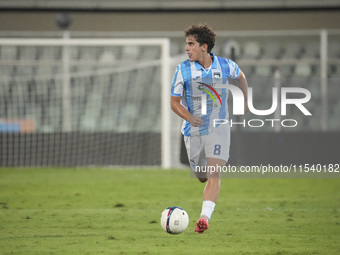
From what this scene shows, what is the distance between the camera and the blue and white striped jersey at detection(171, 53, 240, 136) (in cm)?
625

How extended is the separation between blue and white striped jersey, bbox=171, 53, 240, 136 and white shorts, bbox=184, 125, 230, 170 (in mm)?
53

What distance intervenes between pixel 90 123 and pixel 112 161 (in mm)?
911

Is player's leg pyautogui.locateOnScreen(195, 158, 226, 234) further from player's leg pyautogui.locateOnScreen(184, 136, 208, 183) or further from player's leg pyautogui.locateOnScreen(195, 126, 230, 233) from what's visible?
player's leg pyautogui.locateOnScreen(184, 136, 208, 183)

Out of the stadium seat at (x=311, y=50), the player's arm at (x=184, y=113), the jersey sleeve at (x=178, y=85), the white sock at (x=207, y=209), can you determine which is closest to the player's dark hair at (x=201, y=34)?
the jersey sleeve at (x=178, y=85)

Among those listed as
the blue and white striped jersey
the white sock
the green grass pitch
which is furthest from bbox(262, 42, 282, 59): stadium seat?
the white sock

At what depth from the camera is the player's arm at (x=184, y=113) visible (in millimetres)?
6088

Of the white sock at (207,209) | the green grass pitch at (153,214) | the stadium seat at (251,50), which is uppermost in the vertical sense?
the stadium seat at (251,50)

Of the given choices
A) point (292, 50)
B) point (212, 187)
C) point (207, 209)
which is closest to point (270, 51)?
point (292, 50)

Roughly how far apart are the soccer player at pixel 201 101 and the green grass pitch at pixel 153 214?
0.62 m

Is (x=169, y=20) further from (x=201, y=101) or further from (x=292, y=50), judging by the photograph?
(x=201, y=101)

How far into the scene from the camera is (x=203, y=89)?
628 centimetres

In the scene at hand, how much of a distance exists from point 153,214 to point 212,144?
6.07 feet

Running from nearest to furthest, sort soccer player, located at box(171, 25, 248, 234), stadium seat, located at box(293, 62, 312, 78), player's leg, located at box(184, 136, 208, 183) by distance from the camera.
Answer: soccer player, located at box(171, 25, 248, 234) < player's leg, located at box(184, 136, 208, 183) < stadium seat, located at box(293, 62, 312, 78)

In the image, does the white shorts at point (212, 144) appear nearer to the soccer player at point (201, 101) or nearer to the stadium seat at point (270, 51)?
the soccer player at point (201, 101)
